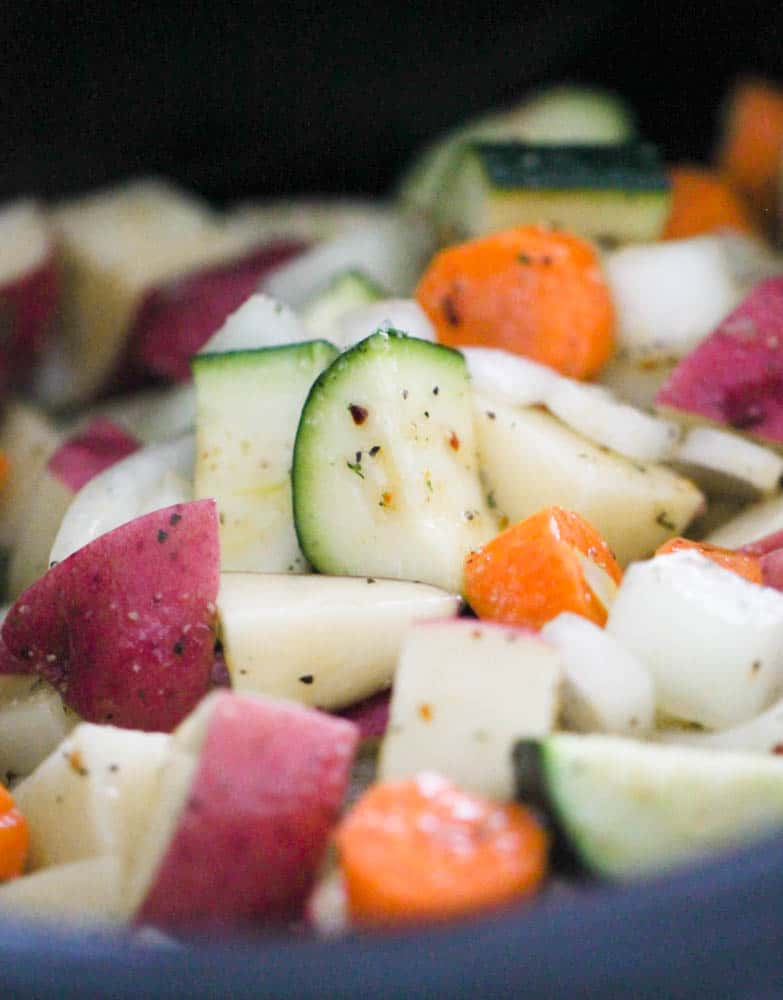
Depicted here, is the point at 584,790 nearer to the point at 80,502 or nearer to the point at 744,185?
the point at 80,502

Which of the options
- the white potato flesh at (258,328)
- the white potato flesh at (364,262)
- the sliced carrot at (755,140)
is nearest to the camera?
the white potato flesh at (258,328)

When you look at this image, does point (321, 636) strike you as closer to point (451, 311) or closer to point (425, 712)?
point (425, 712)

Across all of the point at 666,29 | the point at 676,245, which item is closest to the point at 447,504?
the point at 676,245

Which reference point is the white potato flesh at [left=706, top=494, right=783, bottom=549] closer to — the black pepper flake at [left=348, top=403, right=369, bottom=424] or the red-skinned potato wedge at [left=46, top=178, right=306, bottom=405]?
the black pepper flake at [left=348, top=403, right=369, bottom=424]

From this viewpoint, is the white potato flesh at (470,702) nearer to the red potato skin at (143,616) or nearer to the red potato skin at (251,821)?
the red potato skin at (251,821)

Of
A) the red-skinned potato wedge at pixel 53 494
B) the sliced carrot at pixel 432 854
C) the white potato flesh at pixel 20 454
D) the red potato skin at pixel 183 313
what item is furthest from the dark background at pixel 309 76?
the sliced carrot at pixel 432 854

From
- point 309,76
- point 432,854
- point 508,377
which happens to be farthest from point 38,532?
point 309,76
